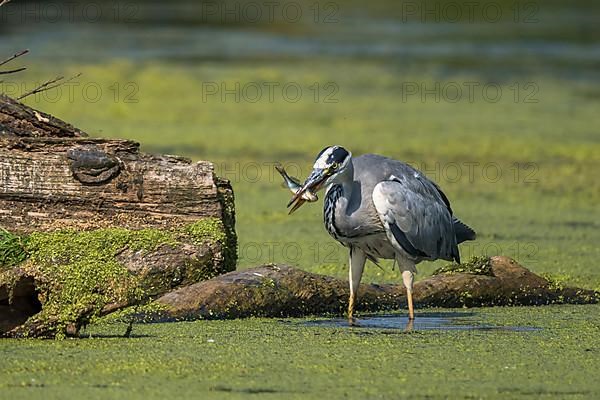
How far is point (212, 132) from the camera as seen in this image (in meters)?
11.7

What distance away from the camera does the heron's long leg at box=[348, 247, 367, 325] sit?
5.49 m

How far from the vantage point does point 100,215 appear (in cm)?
534

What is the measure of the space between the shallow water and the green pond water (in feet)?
0.08

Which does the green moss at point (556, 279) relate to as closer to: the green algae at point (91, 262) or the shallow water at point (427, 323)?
the shallow water at point (427, 323)

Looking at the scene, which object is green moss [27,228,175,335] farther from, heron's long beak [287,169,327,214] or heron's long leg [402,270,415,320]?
heron's long leg [402,270,415,320]

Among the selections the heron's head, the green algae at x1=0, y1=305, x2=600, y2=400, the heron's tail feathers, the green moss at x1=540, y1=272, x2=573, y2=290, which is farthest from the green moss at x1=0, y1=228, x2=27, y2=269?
the green moss at x1=540, y1=272, x2=573, y2=290

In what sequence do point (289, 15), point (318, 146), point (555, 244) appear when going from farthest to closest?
1. point (289, 15)
2. point (318, 146)
3. point (555, 244)

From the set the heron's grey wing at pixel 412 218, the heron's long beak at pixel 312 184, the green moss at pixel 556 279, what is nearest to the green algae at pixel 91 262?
the heron's long beak at pixel 312 184

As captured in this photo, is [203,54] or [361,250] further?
[203,54]

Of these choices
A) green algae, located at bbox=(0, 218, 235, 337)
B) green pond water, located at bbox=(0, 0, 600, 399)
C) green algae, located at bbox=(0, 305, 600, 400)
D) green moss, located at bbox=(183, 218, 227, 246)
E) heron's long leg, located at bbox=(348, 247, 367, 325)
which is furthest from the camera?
heron's long leg, located at bbox=(348, 247, 367, 325)

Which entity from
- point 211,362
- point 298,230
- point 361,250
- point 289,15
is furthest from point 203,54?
point 211,362

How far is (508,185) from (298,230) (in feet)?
8.12

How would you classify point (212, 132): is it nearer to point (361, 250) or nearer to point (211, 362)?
point (361, 250)

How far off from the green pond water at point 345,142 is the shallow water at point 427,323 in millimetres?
23
